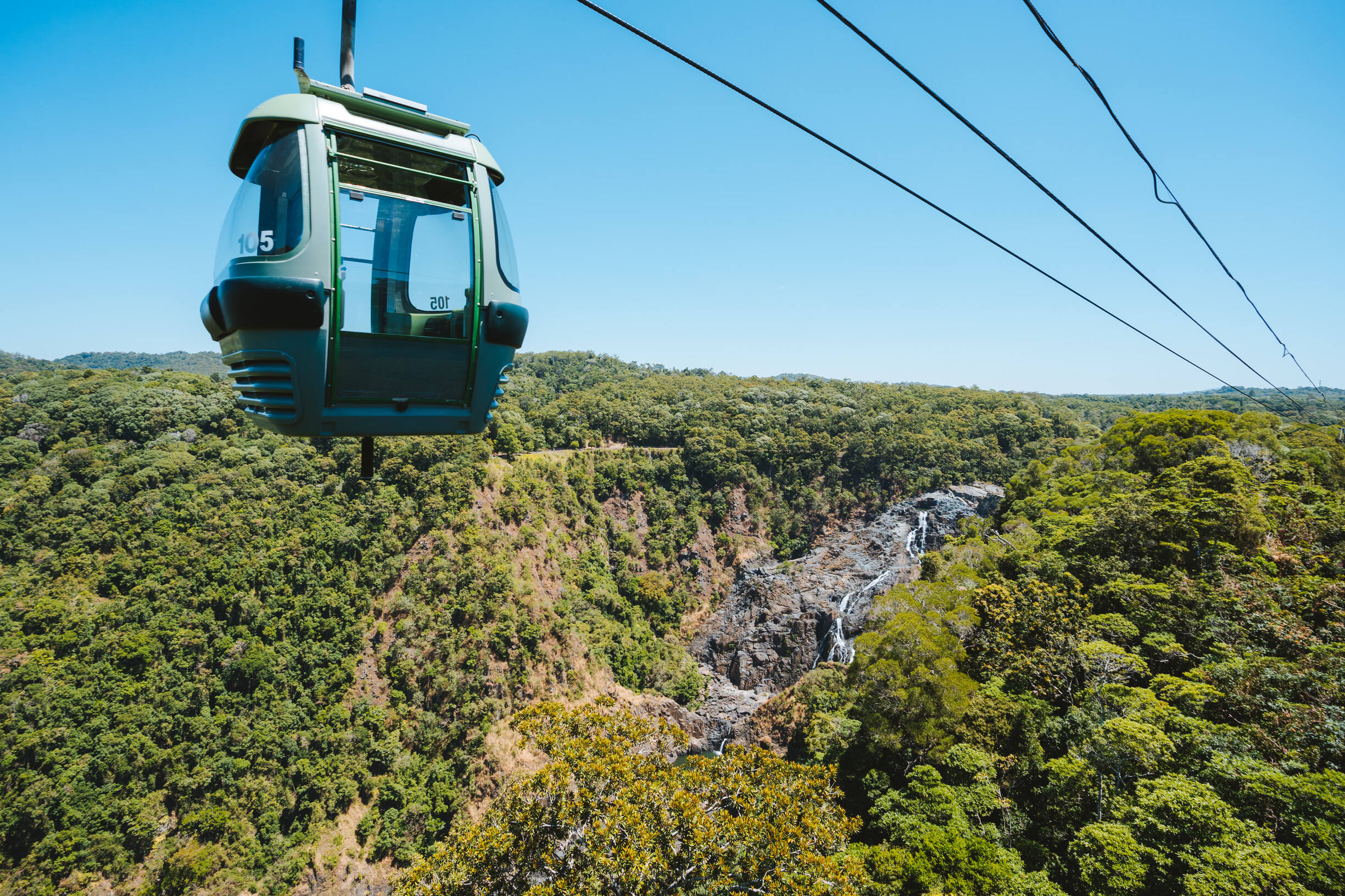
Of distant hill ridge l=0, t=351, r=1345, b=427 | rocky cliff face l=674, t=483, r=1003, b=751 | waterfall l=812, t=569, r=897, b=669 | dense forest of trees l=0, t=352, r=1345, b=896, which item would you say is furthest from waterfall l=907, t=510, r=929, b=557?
distant hill ridge l=0, t=351, r=1345, b=427

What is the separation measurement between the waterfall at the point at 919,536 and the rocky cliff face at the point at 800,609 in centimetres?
8

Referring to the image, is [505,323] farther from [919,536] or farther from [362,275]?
[919,536]

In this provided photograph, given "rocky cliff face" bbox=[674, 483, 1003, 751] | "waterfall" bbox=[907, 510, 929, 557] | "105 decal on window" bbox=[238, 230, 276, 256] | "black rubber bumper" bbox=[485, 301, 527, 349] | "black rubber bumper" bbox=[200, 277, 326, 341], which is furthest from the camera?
"waterfall" bbox=[907, 510, 929, 557]

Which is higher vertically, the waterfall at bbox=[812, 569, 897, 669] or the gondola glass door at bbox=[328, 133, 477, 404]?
the gondola glass door at bbox=[328, 133, 477, 404]

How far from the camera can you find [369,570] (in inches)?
1453

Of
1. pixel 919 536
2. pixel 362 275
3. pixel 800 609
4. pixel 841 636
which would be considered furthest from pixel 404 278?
pixel 919 536

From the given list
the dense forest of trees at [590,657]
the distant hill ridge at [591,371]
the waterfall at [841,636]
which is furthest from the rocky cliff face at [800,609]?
the distant hill ridge at [591,371]

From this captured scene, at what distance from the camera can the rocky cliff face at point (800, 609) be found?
40000mm

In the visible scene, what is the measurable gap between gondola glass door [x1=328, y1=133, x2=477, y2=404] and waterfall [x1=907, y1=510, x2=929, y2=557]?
5153 centimetres

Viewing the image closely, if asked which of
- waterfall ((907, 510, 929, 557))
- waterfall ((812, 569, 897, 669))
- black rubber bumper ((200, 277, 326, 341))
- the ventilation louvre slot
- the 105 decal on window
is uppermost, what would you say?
the 105 decal on window

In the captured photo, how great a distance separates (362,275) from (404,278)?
349 millimetres

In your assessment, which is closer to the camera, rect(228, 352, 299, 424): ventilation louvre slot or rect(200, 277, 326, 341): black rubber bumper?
rect(200, 277, 326, 341): black rubber bumper

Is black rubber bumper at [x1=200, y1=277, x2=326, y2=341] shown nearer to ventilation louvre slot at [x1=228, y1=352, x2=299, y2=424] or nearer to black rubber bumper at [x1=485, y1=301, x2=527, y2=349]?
ventilation louvre slot at [x1=228, y1=352, x2=299, y2=424]

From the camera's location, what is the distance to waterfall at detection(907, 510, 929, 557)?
50.9 m
